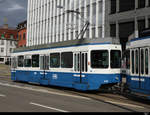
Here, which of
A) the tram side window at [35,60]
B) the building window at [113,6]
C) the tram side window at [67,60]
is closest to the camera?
the tram side window at [67,60]

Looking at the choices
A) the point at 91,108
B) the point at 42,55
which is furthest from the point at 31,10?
the point at 91,108

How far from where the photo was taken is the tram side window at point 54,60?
55.3 ft

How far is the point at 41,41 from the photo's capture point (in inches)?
1939

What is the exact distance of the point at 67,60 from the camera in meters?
15.9

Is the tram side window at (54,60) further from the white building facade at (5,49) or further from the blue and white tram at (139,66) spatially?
the white building facade at (5,49)

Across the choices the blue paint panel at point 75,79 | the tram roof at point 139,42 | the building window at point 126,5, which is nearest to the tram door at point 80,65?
the blue paint panel at point 75,79

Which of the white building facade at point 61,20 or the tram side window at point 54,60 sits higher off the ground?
the white building facade at point 61,20

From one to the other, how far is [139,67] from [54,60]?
7274mm

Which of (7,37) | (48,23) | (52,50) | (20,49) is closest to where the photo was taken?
(52,50)

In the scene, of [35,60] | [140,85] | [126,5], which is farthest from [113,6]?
[140,85]

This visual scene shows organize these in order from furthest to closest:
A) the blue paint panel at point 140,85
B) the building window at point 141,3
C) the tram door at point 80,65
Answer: the building window at point 141,3
the tram door at point 80,65
the blue paint panel at point 140,85

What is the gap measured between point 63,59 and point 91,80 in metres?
3.09

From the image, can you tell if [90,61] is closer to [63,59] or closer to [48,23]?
[63,59]

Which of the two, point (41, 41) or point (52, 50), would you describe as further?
point (41, 41)
